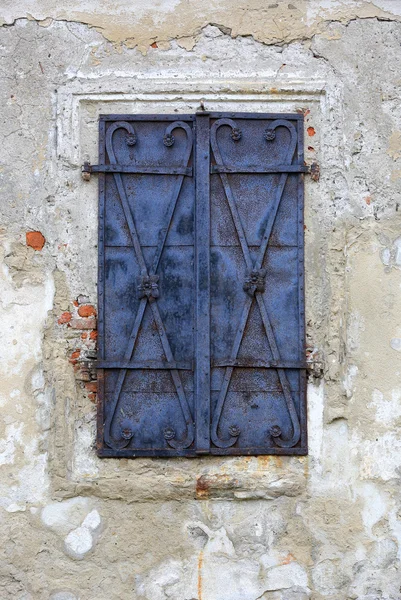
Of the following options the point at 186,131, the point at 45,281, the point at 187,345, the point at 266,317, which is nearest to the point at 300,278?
the point at 266,317

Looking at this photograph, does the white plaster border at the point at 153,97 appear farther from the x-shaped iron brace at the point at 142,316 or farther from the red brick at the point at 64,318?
the red brick at the point at 64,318

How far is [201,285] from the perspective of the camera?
14.4 ft

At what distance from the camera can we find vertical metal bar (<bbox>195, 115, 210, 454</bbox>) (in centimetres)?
434

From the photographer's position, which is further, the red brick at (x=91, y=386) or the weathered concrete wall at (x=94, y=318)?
the red brick at (x=91, y=386)

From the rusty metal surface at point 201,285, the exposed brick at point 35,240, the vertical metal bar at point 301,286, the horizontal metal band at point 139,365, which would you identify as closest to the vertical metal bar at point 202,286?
the rusty metal surface at point 201,285

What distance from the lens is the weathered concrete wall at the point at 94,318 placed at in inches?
169

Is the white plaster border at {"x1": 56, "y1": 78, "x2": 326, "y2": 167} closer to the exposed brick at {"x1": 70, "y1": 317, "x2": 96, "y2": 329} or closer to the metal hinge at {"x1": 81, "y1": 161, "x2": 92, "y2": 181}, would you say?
the metal hinge at {"x1": 81, "y1": 161, "x2": 92, "y2": 181}

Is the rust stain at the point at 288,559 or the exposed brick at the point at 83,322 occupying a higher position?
the exposed brick at the point at 83,322

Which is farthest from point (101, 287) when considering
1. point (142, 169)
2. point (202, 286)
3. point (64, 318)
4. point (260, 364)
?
point (260, 364)

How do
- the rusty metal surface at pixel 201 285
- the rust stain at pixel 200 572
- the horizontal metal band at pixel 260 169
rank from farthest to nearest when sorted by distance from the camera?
1. the horizontal metal band at pixel 260 169
2. the rusty metal surface at pixel 201 285
3. the rust stain at pixel 200 572

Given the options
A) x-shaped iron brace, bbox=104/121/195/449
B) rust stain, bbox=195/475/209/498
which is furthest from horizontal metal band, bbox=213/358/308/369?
rust stain, bbox=195/475/209/498

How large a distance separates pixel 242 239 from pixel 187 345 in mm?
657

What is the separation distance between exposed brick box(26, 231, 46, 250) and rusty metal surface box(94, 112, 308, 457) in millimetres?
336

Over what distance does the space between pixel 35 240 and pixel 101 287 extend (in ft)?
1.48
